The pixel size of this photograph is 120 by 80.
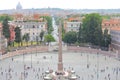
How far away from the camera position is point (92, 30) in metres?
73.8

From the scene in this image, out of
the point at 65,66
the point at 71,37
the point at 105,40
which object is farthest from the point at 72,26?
the point at 65,66

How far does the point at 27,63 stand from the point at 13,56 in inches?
338

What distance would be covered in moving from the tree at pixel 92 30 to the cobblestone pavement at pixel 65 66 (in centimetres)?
549

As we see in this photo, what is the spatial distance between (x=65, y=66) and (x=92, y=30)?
22.1 m

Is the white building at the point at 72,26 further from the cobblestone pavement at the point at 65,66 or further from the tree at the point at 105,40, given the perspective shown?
the cobblestone pavement at the point at 65,66

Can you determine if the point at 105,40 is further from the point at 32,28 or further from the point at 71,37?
A: the point at 32,28

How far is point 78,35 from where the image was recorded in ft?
253

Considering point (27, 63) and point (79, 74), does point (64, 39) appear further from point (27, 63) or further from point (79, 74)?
point (79, 74)

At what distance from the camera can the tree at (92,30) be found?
7231cm

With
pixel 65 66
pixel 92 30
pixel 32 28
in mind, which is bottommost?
pixel 32 28

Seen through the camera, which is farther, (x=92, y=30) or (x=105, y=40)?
(x=92, y=30)

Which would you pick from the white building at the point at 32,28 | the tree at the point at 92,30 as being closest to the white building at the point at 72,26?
the white building at the point at 32,28

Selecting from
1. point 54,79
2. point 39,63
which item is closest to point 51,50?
point 39,63

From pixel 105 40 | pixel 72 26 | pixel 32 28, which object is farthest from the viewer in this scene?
pixel 72 26
